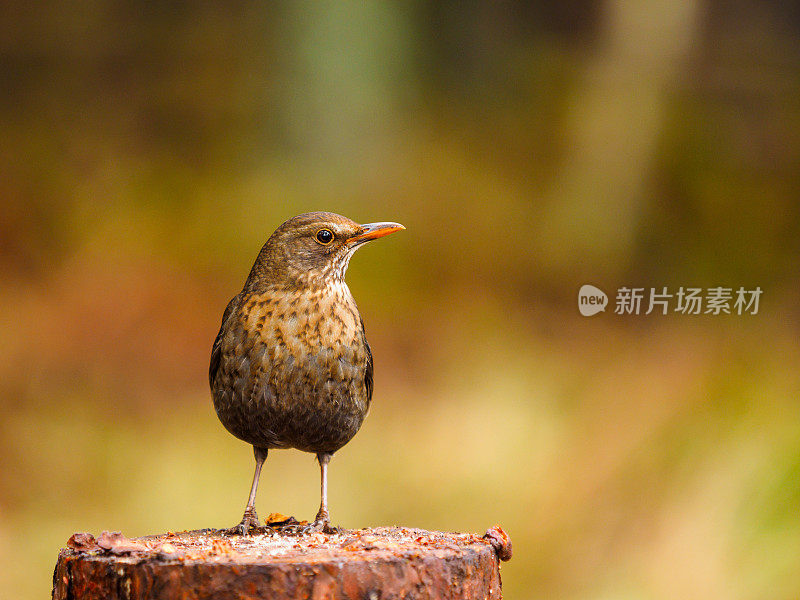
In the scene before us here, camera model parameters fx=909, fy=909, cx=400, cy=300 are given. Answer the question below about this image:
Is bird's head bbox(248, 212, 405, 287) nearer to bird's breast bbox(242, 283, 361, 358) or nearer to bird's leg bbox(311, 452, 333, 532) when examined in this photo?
bird's breast bbox(242, 283, 361, 358)

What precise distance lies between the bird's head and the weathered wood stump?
0.84 metres

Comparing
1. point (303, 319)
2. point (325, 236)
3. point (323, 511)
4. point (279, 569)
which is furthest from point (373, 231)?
point (279, 569)

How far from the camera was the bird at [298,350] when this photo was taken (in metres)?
2.68

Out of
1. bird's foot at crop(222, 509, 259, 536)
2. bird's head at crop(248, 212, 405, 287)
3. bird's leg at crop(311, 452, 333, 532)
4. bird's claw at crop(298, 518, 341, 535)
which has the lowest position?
bird's foot at crop(222, 509, 259, 536)

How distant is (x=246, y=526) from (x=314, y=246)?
2.83ft

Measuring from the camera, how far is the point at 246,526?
268cm

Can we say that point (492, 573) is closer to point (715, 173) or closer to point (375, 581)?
point (375, 581)

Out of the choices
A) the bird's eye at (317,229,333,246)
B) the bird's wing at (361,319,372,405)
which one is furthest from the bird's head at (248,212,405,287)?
the bird's wing at (361,319,372,405)

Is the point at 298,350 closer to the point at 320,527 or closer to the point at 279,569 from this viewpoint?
the point at 320,527

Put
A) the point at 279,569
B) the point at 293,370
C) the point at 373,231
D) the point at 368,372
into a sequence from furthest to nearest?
the point at 368,372
the point at 373,231
the point at 293,370
the point at 279,569

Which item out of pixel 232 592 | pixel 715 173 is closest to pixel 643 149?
pixel 715 173

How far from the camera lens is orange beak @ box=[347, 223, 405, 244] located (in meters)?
2.76

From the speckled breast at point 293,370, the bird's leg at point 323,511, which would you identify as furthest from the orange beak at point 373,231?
the bird's leg at point 323,511

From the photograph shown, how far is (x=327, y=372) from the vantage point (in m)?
2.70
